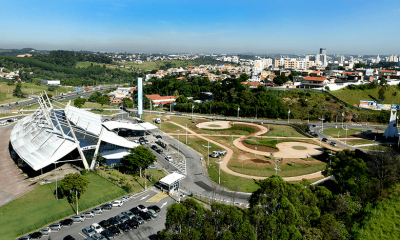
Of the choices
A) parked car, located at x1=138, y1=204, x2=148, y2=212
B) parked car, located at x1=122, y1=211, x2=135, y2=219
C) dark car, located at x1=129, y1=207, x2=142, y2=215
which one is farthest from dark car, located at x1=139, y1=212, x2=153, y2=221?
parked car, located at x1=122, y1=211, x2=135, y2=219

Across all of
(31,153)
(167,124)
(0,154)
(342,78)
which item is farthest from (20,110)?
(342,78)

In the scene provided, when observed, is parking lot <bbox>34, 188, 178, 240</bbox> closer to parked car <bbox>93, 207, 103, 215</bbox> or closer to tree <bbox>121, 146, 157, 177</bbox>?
parked car <bbox>93, 207, 103, 215</bbox>

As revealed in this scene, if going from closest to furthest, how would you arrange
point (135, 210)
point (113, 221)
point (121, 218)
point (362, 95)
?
point (113, 221) < point (121, 218) < point (135, 210) < point (362, 95)

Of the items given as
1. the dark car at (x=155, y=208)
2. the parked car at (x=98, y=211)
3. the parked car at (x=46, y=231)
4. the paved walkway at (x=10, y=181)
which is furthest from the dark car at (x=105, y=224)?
the paved walkway at (x=10, y=181)

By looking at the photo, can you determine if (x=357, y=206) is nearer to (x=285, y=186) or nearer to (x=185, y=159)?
(x=285, y=186)

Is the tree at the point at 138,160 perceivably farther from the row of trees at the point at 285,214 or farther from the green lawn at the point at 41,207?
the row of trees at the point at 285,214

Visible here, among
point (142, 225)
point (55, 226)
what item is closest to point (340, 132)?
point (142, 225)

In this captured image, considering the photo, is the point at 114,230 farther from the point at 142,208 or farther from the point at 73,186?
the point at 73,186
